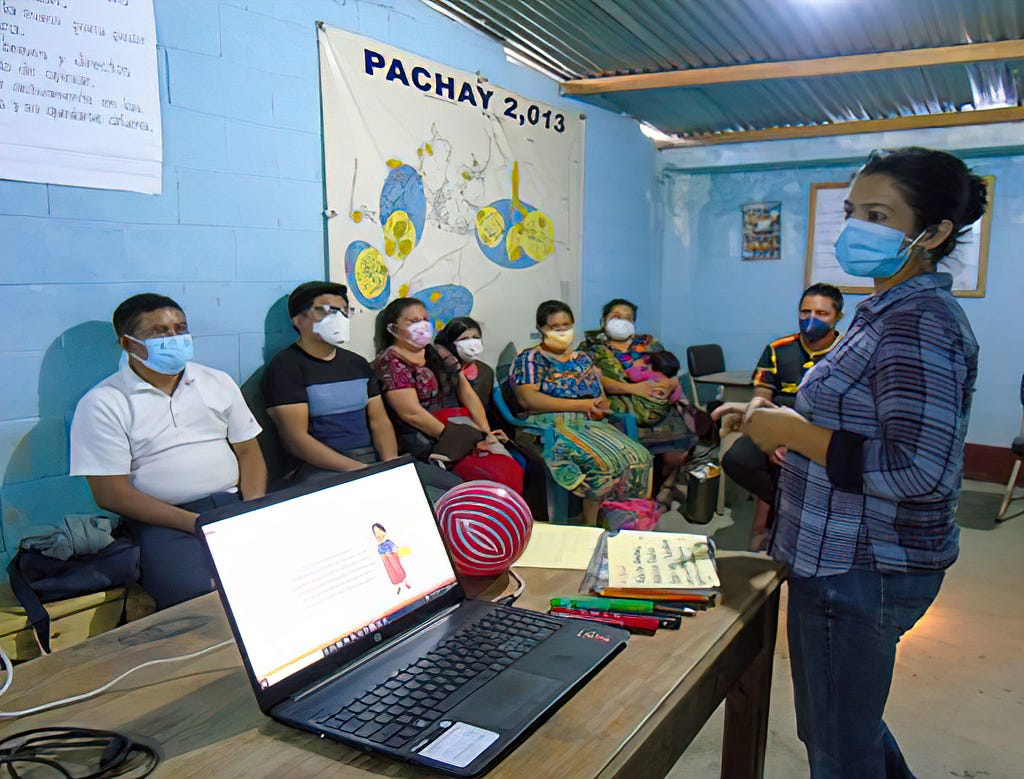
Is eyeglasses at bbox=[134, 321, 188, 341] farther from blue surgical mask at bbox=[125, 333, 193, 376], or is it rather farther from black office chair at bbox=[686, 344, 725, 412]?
black office chair at bbox=[686, 344, 725, 412]

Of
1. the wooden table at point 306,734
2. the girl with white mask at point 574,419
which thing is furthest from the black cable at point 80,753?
the girl with white mask at point 574,419

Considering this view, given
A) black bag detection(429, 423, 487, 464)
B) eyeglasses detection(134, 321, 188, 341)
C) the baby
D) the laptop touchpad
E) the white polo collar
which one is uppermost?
eyeglasses detection(134, 321, 188, 341)

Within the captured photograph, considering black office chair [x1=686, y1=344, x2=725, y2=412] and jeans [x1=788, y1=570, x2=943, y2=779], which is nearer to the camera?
jeans [x1=788, y1=570, x2=943, y2=779]

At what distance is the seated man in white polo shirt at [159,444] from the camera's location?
2.36 m

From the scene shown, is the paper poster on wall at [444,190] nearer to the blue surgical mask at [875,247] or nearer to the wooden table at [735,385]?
the wooden table at [735,385]

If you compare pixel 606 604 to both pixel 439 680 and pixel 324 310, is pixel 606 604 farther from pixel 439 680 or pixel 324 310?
pixel 324 310

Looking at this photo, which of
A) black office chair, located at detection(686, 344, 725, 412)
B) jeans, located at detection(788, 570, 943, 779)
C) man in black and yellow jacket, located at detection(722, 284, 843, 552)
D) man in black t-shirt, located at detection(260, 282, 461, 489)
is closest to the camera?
jeans, located at detection(788, 570, 943, 779)

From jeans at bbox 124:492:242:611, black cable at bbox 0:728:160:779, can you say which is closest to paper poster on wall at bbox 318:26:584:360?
jeans at bbox 124:492:242:611

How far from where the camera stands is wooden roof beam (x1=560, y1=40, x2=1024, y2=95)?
387 centimetres

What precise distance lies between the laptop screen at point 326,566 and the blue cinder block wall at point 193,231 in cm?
172

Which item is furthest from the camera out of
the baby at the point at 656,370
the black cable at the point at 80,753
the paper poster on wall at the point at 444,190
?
the baby at the point at 656,370

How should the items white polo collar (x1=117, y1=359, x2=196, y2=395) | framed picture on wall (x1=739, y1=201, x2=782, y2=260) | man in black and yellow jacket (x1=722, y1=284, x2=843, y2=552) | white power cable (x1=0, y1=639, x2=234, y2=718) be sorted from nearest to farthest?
white power cable (x1=0, y1=639, x2=234, y2=718)
white polo collar (x1=117, y1=359, x2=196, y2=395)
man in black and yellow jacket (x1=722, y1=284, x2=843, y2=552)
framed picture on wall (x1=739, y1=201, x2=782, y2=260)

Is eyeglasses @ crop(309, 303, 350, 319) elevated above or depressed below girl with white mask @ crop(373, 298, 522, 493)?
above

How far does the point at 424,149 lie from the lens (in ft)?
12.3
